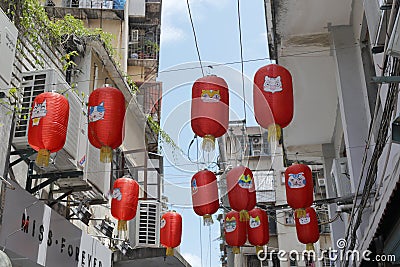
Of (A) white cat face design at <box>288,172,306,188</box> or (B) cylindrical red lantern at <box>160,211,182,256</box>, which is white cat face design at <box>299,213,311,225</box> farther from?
(B) cylindrical red lantern at <box>160,211,182,256</box>

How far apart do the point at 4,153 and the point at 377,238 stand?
5.23 m

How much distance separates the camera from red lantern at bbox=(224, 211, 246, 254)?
27.9 ft

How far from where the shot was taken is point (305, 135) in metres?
12.1

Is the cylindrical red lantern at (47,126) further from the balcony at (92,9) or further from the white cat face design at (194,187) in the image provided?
the balcony at (92,9)

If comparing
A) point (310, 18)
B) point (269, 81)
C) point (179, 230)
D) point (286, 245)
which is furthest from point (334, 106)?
point (286, 245)

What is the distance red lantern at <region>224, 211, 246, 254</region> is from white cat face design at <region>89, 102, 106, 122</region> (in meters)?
3.58

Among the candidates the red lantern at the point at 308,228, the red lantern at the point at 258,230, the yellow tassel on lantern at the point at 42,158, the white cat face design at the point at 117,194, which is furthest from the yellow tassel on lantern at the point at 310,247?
the yellow tassel on lantern at the point at 42,158

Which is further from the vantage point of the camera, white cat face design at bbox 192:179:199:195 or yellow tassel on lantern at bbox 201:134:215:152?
white cat face design at bbox 192:179:199:195

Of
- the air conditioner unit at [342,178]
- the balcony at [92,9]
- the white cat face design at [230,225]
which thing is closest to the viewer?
the white cat face design at [230,225]

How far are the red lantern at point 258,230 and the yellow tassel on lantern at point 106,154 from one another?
413cm

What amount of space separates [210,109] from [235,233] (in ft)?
11.8

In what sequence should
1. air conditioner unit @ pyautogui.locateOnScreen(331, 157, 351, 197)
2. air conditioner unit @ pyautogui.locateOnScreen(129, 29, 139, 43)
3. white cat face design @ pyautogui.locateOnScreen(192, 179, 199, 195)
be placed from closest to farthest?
1. white cat face design @ pyautogui.locateOnScreen(192, 179, 199, 195)
2. air conditioner unit @ pyautogui.locateOnScreen(331, 157, 351, 197)
3. air conditioner unit @ pyautogui.locateOnScreen(129, 29, 139, 43)

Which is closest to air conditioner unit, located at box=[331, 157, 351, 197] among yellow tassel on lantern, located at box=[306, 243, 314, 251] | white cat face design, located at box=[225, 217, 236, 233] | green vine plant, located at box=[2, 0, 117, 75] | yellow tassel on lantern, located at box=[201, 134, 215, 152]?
yellow tassel on lantern, located at box=[306, 243, 314, 251]

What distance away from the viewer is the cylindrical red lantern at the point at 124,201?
7820 millimetres
